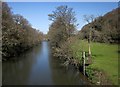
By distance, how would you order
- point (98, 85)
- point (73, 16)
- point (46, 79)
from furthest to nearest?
1. point (73, 16)
2. point (46, 79)
3. point (98, 85)

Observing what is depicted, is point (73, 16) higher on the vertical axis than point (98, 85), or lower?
higher

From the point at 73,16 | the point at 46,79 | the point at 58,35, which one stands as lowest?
the point at 46,79

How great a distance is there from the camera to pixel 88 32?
108ft

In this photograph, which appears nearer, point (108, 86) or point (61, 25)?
point (108, 86)

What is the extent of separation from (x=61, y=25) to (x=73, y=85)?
2261cm

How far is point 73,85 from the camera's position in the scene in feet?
63.9

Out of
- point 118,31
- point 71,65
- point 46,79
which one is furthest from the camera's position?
point 118,31

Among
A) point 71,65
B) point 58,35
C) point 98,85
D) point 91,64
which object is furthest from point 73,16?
point 98,85

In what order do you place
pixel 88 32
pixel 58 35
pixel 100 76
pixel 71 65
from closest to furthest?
pixel 100 76 → pixel 71 65 → pixel 88 32 → pixel 58 35

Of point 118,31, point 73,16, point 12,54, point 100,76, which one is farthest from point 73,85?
point 118,31

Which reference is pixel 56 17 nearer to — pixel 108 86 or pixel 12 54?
pixel 12 54

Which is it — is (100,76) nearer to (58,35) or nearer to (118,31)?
(58,35)

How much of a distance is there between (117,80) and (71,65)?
13.7m

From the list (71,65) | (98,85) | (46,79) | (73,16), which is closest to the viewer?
(98,85)
